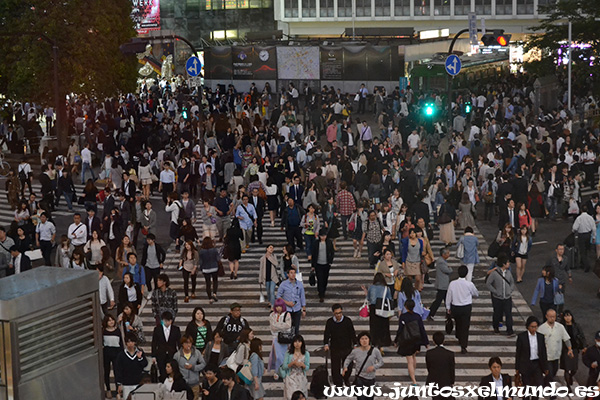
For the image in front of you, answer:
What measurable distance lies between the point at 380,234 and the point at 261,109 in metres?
23.5

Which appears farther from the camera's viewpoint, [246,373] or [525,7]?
[525,7]

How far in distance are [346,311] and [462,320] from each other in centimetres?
317

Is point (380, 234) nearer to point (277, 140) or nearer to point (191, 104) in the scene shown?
point (277, 140)

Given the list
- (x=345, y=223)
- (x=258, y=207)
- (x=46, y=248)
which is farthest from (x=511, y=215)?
(x=46, y=248)

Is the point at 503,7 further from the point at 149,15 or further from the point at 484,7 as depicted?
the point at 149,15

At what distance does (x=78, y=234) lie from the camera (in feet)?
68.6

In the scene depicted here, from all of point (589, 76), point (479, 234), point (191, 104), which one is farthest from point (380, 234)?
point (589, 76)

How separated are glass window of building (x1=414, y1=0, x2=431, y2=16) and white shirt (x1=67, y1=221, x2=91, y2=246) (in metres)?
73.3

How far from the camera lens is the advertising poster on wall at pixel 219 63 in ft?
169

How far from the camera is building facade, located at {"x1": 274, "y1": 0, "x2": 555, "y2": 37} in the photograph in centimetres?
9044

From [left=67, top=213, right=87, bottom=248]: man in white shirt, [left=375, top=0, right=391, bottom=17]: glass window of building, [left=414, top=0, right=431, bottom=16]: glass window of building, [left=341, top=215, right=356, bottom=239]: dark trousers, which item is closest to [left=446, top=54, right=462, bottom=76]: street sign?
[left=341, top=215, right=356, bottom=239]: dark trousers

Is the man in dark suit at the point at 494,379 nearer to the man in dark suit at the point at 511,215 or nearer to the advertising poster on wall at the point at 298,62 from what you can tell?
the man in dark suit at the point at 511,215

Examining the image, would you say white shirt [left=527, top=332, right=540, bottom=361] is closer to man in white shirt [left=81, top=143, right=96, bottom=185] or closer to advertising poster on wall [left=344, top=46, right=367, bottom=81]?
man in white shirt [left=81, top=143, right=96, bottom=185]

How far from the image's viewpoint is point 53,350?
8.48m
